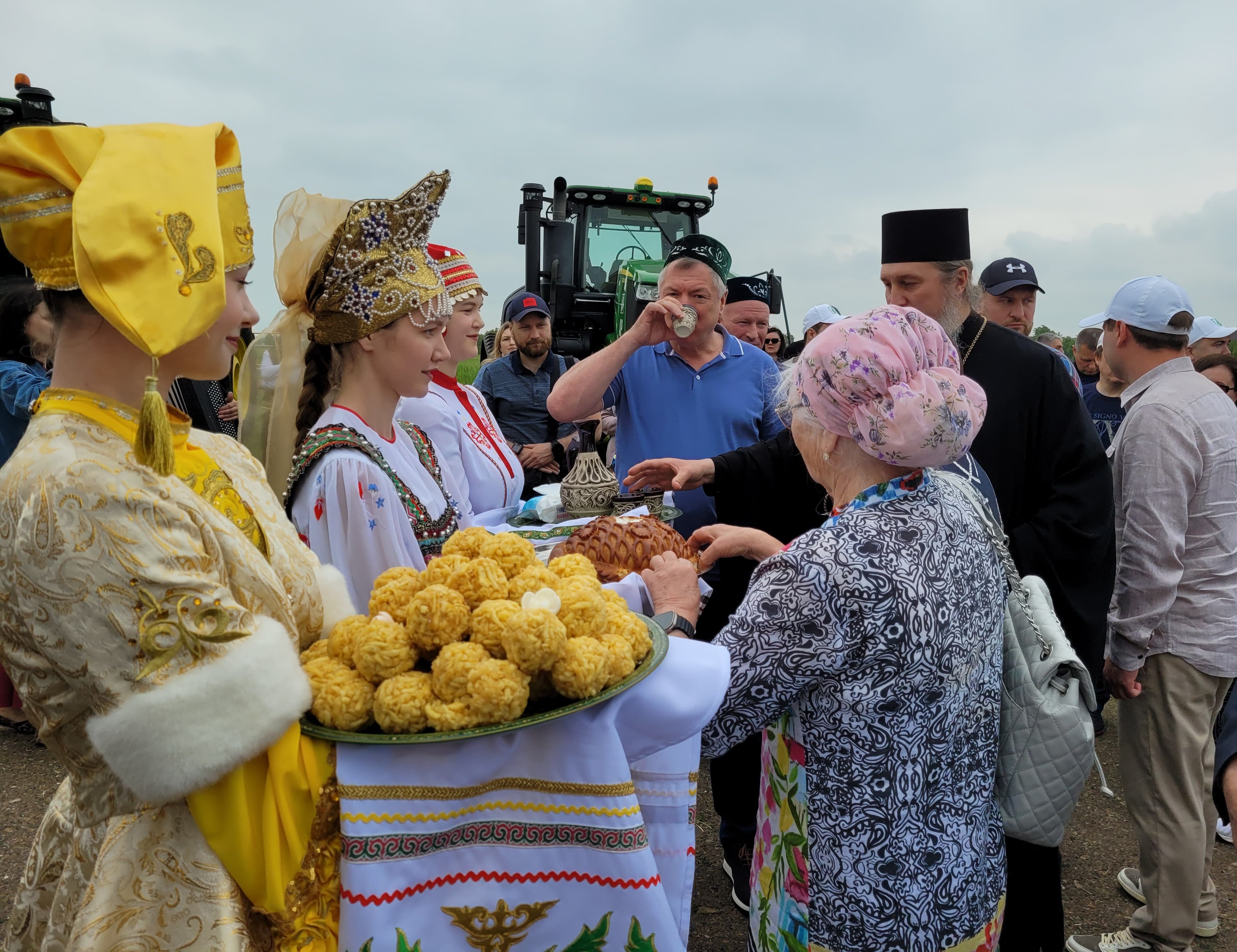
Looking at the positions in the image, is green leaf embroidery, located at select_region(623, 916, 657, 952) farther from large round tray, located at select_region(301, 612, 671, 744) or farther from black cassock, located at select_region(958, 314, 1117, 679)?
black cassock, located at select_region(958, 314, 1117, 679)

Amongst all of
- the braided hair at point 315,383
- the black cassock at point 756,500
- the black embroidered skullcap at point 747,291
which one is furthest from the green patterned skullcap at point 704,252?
the black embroidered skullcap at point 747,291

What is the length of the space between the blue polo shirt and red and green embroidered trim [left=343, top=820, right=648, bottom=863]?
83.7 inches

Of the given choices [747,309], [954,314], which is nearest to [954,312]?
[954,314]

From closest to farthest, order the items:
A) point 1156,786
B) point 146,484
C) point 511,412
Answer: point 146,484, point 1156,786, point 511,412

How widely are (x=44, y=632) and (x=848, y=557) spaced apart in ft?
4.48

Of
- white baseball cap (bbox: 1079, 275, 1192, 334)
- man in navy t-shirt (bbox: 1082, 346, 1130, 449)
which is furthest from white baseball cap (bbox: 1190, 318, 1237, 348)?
white baseball cap (bbox: 1079, 275, 1192, 334)

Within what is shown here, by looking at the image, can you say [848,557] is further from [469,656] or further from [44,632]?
[44,632]

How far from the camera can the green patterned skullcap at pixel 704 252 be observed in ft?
11.5

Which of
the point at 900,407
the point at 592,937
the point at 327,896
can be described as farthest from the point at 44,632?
the point at 900,407

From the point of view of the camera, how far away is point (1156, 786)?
3.01m

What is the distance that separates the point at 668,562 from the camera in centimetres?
205

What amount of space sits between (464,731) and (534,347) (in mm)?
6277

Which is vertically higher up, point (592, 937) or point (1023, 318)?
point (1023, 318)

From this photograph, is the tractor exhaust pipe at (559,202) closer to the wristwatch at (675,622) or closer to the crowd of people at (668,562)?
the crowd of people at (668,562)
